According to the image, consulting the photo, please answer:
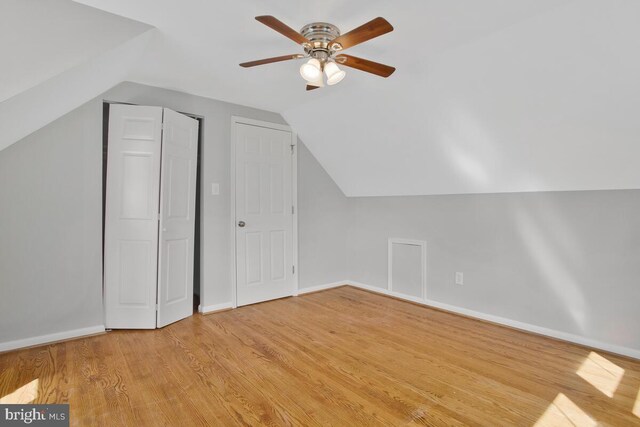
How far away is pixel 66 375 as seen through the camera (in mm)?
2145

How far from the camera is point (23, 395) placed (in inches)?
75.3

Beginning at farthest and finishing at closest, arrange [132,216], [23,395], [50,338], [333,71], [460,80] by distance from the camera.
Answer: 1. [132,216]
2. [50,338]
3. [460,80]
4. [333,71]
5. [23,395]

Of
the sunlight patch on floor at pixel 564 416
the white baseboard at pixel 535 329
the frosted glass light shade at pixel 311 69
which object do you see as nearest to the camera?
the sunlight patch on floor at pixel 564 416

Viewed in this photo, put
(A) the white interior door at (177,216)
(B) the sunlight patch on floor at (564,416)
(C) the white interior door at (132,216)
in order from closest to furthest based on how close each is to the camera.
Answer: (B) the sunlight patch on floor at (564,416)
(C) the white interior door at (132,216)
(A) the white interior door at (177,216)

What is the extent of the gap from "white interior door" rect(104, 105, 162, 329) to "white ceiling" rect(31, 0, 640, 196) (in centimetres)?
47

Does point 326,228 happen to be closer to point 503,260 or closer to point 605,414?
→ point 503,260

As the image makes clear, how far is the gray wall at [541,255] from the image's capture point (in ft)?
8.05

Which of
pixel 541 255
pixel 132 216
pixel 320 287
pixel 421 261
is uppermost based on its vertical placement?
pixel 132 216

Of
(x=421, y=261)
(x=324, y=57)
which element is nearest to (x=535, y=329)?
(x=421, y=261)

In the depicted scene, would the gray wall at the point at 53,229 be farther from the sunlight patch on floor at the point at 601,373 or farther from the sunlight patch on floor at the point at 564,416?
the sunlight patch on floor at the point at 601,373

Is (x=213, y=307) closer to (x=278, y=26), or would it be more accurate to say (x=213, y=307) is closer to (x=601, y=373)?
(x=278, y=26)

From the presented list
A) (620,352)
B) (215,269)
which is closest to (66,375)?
(215,269)

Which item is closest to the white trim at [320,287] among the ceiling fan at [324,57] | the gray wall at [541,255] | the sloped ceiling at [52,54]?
the gray wall at [541,255]

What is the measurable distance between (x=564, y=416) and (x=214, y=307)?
300cm
